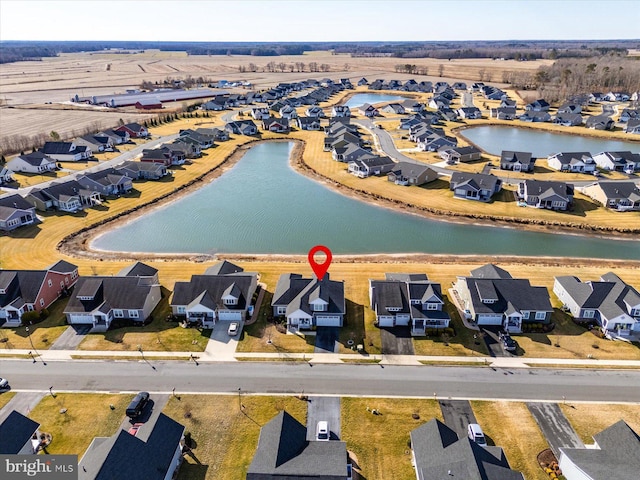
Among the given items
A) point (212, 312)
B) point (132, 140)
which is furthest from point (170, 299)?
point (132, 140)

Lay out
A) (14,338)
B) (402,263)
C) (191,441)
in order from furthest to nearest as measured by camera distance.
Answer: (402,263) < (14,338) < (191,441)

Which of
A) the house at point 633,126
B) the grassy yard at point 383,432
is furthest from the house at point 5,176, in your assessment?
the house at point 633,126

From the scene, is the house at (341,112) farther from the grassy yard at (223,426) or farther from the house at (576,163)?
the grassy yard at (223,426)

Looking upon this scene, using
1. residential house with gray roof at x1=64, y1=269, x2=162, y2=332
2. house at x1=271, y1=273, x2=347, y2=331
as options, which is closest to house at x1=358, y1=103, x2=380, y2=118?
house at x1=271, y1=273, x2=347, y2=331

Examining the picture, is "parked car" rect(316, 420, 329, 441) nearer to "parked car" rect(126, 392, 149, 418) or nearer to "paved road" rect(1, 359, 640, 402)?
"paved road" rect(1, 359, 640, 402)

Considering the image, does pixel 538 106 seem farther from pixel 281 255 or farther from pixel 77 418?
pixel 77 418

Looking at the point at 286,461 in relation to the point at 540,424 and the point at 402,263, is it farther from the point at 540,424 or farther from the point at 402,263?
the point at 402,263
